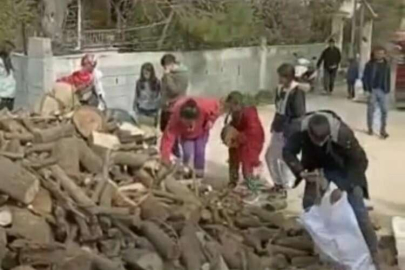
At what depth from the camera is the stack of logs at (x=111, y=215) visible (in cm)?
666

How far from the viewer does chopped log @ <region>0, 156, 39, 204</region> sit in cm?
695

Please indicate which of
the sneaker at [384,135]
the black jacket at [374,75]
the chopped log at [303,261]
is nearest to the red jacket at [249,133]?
the chopped log at [303,261]

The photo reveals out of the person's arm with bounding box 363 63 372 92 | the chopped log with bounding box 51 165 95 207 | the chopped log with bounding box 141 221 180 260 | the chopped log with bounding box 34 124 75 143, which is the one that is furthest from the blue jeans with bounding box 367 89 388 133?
the chopped log with bounding box 141 221 180 260

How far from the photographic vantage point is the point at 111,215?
7.11 m

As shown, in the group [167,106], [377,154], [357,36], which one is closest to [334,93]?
[357,36]

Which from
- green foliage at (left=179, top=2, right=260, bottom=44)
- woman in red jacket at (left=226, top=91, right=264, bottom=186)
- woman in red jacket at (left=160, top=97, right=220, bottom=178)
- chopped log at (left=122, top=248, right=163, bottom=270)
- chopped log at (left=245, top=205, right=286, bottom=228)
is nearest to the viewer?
chopped log at (left=122, top=248, right=163, bottom=270)

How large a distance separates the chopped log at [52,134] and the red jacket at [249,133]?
71.7 inches

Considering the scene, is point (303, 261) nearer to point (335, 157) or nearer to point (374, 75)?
point (335, 157)

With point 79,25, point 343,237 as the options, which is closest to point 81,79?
point 343,237

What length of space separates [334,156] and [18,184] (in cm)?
212

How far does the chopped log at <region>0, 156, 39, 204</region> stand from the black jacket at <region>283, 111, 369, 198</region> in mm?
1751

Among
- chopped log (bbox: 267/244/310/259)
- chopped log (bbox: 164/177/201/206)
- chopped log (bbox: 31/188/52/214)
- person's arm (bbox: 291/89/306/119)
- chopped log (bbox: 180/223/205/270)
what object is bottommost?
chopped log (bbox: 267/244/310/259)

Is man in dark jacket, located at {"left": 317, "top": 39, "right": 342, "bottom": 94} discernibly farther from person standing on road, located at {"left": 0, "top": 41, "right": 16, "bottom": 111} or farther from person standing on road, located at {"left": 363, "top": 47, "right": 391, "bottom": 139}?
person standing on road, located at {"left": 0, "top": 41, "right": 16, "bottom": 111}

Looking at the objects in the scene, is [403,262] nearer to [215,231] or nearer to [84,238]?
[215,231]
